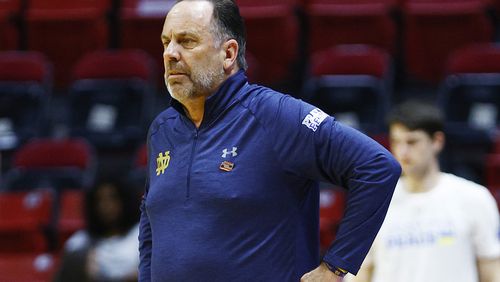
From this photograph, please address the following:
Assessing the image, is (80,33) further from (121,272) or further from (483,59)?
(121,272)

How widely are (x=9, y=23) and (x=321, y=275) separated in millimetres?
5930

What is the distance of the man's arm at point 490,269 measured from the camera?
385 cm

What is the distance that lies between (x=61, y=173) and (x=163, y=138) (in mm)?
4195

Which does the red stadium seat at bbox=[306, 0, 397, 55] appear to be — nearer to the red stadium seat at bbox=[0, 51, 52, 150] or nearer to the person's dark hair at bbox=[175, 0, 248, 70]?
the red stadium seat at bbox=[0, 51, 52, 150]

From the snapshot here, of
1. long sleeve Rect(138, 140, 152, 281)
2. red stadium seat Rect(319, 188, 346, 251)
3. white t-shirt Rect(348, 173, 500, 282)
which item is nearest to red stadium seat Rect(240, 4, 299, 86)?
red stadium seat Rect(319, 188, 346, 251)

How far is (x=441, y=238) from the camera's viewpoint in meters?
3.88

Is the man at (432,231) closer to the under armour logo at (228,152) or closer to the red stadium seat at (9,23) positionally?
the under armour logo at (228,152)

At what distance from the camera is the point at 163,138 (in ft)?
9.89

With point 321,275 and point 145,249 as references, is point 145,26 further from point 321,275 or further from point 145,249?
point 321,275

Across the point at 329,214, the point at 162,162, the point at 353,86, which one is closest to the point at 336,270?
the point at 162,162

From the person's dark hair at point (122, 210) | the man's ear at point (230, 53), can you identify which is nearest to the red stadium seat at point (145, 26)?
the person's dark hair at point (122, 210)

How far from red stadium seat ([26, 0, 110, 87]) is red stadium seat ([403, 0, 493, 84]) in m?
2.35

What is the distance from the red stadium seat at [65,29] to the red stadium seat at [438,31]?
2.35m

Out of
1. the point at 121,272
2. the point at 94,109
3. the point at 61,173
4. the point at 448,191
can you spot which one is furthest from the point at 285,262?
the point at 94,109
